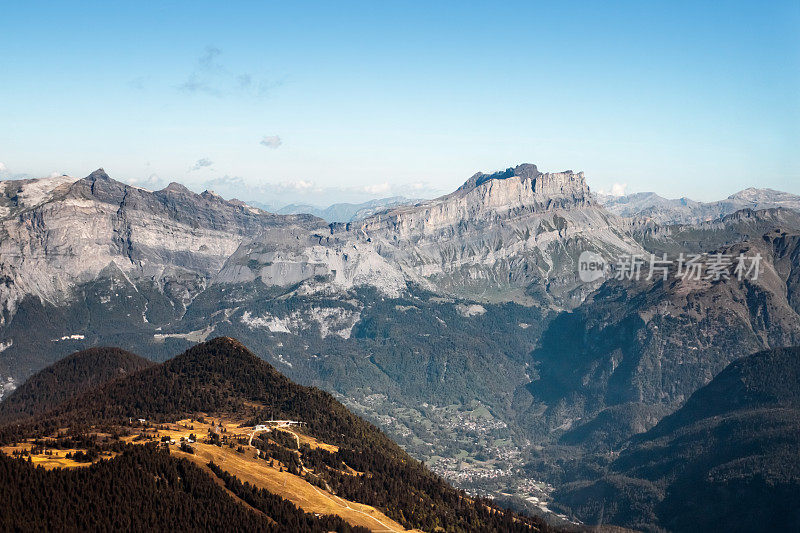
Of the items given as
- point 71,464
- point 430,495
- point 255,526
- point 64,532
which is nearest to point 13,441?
point 71,464

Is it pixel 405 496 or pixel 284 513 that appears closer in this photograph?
pixel 284 513

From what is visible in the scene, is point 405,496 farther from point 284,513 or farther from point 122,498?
point 122,498

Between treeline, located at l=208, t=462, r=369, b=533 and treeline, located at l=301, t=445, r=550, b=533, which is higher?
treeline, located at l=208, t=462, r=369, b=533

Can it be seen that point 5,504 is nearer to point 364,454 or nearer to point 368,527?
point 368,527

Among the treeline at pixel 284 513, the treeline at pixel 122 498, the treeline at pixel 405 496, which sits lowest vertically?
the treeline at pixel 405 496

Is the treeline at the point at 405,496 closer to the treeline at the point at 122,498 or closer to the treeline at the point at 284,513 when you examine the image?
the treeline at the point at 284,513

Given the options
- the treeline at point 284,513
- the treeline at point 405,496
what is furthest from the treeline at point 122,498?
the treeline at point 405,496

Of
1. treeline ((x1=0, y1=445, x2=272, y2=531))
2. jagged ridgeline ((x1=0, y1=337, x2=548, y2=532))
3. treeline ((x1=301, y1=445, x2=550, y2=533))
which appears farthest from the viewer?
treeline ((x1=301, y1=445, x2=550, y2=533))

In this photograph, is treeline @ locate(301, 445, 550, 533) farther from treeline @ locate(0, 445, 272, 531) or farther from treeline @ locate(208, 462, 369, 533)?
treeline @ locate(0, 445, 272, 531)

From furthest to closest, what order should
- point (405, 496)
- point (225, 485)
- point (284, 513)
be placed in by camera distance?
1. point (405, 496)
2. point (225, 485)
3. point (284, 513)

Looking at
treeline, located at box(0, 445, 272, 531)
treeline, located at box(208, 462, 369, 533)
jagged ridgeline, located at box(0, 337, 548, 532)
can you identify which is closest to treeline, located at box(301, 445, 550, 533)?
jagged ridgeline, located at box(0, 337, 548, 532)

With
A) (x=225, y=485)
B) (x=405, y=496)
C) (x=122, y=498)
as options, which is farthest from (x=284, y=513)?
(x=405, y=496)
